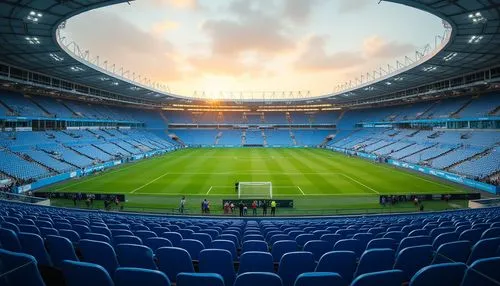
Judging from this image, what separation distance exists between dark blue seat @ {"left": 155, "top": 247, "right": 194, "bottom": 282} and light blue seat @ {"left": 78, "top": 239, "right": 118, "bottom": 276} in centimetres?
69

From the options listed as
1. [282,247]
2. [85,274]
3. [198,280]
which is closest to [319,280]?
[198,280]

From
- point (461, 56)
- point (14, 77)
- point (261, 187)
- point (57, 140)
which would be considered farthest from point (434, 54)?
point (57, 140)

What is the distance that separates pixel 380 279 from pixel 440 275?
685 mm

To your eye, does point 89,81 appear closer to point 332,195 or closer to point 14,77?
point 14,77

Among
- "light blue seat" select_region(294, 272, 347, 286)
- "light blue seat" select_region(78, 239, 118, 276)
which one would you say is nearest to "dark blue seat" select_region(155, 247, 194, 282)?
"light blue seat" select_region(78, 239, 118, 276)

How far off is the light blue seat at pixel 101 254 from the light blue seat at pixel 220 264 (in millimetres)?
1325

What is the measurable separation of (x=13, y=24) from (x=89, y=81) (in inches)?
1036

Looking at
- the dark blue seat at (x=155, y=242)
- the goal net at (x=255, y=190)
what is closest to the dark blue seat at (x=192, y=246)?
the dark blue seat at (x=155, y=242)

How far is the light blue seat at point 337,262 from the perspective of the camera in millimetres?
4271

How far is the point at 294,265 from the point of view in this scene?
439 centimetres

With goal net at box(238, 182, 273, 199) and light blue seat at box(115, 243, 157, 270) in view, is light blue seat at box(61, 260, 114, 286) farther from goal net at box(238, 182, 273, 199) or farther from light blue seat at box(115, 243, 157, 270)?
goal net at box(238, 182, 273, 199)

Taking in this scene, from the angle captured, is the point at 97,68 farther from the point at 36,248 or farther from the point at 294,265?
the point at 294,265

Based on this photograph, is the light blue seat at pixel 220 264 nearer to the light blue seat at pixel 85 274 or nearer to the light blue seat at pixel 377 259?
the light blue seat at pixel 85 274

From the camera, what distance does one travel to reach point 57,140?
44.7 meters
